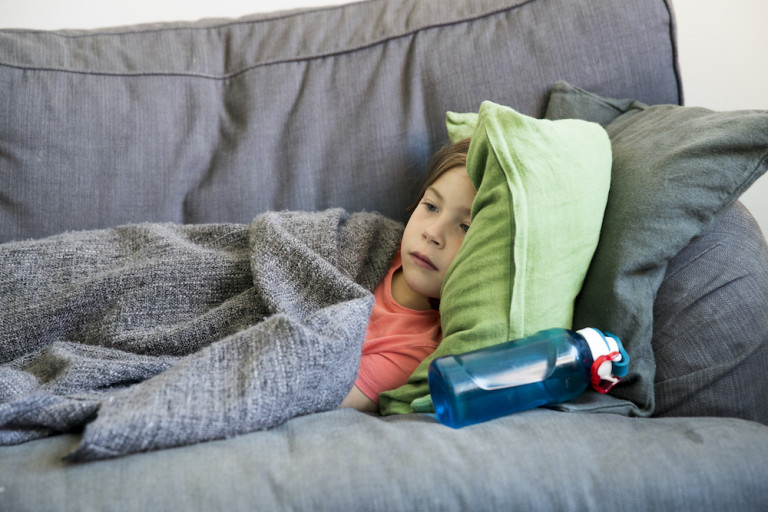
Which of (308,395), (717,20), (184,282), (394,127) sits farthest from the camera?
(717,20)

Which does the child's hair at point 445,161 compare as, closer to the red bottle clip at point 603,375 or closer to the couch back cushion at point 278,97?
the couch back cushion at point 278,97

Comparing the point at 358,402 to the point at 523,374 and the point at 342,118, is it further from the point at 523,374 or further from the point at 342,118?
the point at 342,118

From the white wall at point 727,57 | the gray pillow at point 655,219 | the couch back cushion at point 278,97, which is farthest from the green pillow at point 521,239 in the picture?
the white wall at point 727,57

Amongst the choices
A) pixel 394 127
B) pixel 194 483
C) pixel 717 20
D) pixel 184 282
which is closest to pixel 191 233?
pixel 184 282

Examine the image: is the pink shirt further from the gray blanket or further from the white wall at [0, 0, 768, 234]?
the white wall at [0, 0, 768, 234]

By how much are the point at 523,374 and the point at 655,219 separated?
0.94ft

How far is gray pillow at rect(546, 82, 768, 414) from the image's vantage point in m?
0.86

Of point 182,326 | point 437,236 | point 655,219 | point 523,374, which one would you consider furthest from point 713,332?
point 182,326

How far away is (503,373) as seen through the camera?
80cm

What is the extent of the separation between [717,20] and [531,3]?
0.56 metres

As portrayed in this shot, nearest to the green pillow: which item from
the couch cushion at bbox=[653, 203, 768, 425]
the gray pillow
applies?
the gray pillow

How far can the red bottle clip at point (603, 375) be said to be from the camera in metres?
0.81

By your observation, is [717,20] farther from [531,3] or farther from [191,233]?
[191,233]

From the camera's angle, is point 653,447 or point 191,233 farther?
point 191,233
